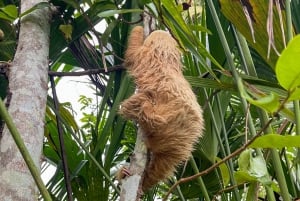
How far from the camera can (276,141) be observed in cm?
54

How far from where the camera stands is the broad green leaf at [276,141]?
1.74 ft

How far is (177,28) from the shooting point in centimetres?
85

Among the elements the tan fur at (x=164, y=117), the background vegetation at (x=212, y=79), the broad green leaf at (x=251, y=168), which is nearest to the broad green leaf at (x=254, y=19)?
the background vegetation at (x=212, y=79)

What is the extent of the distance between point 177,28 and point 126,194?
1.00ft

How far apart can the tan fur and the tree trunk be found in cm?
15

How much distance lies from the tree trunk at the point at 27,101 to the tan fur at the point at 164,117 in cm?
15

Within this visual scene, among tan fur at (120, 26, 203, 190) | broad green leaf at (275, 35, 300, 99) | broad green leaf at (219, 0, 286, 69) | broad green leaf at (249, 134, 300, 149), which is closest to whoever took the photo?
Result: broad green leaf at (275, 35, 300, 99)

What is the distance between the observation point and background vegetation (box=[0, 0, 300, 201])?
625 mm

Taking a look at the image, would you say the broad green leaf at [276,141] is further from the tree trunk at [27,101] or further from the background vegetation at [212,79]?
the tree trunk at [27,101]

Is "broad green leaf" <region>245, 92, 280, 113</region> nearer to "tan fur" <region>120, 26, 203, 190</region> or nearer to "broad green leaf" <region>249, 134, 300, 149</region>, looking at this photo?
"broad green leaf" <region>249, 134, 300, 149</region>

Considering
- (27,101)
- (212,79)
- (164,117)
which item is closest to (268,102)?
(164,117)

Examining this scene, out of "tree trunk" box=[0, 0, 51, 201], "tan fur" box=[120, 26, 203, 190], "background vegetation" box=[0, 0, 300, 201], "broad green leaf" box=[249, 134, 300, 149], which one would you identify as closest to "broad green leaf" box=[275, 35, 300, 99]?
"background vegetation" box=[0, 0, 300, 201]

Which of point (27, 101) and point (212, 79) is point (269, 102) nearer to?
point (27, 101)

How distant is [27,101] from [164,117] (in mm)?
251
